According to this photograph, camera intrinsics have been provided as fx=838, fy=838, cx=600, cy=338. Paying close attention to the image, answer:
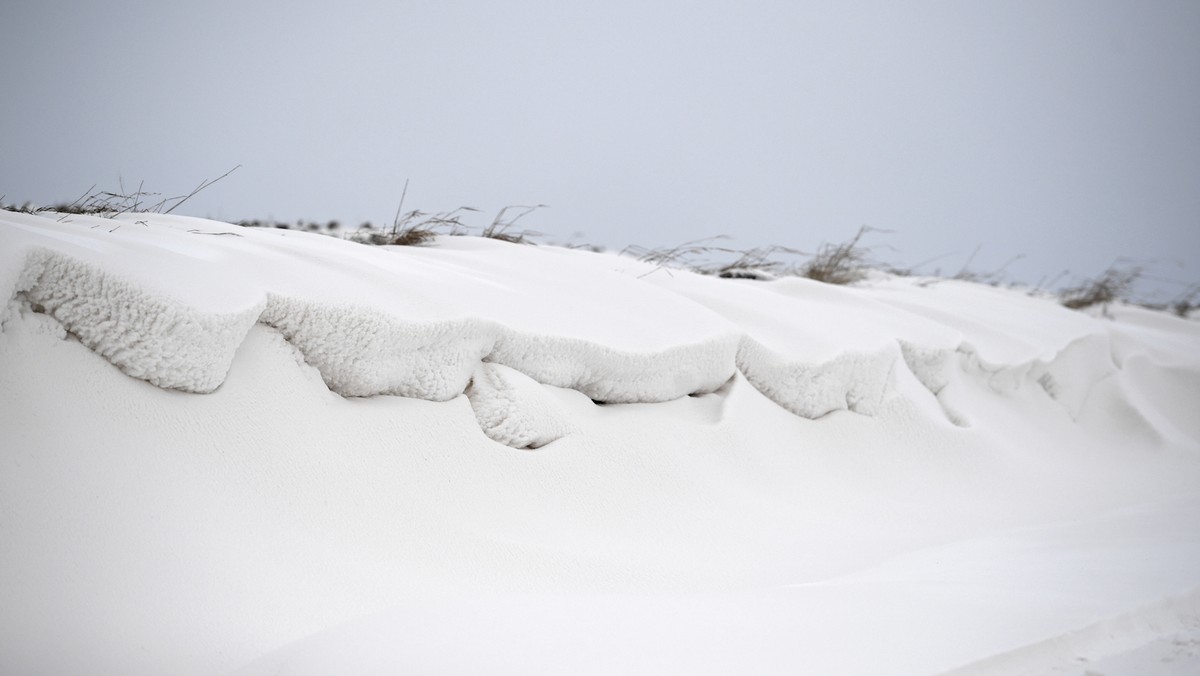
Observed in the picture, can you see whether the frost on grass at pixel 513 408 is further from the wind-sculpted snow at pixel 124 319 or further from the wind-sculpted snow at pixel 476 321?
the wind-sculpted snow at pixel 124 319

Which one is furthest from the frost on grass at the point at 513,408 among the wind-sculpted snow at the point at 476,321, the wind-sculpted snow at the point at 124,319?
the wind-sculpted snow at the point at 124,319

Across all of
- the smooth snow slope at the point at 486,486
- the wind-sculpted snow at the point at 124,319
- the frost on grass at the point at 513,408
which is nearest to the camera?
the smooth snow slope at the point at 486,486

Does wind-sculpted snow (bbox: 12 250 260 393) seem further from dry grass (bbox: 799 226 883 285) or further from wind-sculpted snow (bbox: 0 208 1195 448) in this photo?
dry grass (bbox: 799 226 883 285)

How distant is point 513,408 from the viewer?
1315 mm

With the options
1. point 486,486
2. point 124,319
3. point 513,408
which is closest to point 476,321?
point 513,408

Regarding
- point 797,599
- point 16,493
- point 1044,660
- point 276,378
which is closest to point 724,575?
point 797,599

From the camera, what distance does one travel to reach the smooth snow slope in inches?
34.6

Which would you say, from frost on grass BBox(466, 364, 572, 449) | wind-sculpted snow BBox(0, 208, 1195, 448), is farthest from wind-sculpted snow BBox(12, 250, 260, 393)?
frost on grass BBox(466, 364, 572, 449)

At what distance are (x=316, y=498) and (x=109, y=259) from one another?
0.39 meters

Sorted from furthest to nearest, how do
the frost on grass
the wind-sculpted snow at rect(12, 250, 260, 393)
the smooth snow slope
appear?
the frost on grass, the wind-sculpted snow at rect(12, 250, 260, 393), the smooth snow slope

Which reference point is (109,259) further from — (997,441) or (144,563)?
(997,441)

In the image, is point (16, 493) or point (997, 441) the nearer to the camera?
point (16, 493)

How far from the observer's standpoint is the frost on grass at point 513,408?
4.31 ft

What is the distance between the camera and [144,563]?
886 mm
